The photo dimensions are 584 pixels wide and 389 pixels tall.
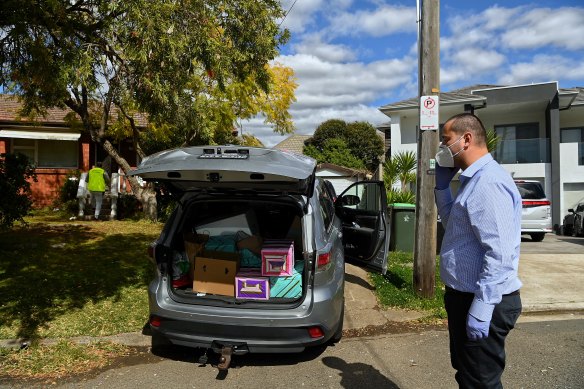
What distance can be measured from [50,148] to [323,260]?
18136 mm

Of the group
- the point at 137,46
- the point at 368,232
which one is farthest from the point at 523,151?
the point at 137,46

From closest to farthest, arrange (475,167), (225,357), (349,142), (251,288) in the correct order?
(475,167) → (225,357) → (251,288) → (349,142)

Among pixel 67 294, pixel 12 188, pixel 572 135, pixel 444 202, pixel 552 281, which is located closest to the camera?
pixel 444 202

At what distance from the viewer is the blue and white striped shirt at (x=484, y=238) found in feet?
7.52

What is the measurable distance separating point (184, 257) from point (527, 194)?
11855 mm

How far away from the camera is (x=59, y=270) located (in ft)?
24.5

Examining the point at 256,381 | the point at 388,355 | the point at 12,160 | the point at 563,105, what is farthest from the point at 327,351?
the point at 563,105

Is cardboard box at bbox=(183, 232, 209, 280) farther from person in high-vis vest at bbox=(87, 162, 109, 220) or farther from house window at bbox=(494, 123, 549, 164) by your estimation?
house window at bbox=(494, 123, 549, 164)

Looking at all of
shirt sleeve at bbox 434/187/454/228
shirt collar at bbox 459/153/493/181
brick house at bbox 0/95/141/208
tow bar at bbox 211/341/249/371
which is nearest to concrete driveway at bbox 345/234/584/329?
tow bar at bbox 211/341/249/371

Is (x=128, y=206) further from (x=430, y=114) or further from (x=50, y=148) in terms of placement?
(x=430, y=114)

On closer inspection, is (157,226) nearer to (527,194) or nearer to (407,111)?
(527,194)

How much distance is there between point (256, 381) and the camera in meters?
3.99

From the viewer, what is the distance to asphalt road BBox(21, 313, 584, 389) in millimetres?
3938

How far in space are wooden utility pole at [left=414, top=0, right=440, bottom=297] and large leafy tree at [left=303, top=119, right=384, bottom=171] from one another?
31.0 metres
